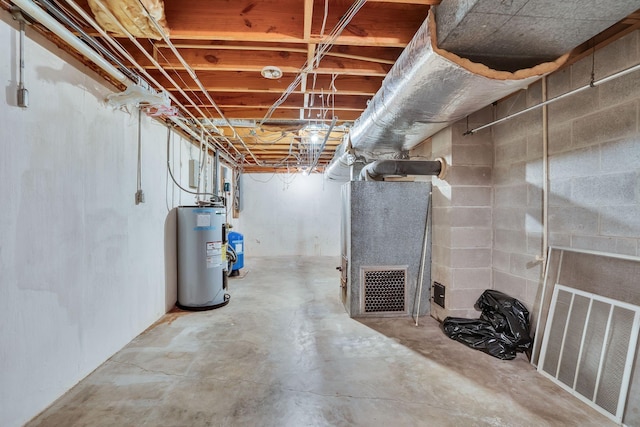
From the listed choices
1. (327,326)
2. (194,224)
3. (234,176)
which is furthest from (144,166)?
(234,176)

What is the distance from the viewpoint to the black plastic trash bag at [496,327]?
7.29 feet

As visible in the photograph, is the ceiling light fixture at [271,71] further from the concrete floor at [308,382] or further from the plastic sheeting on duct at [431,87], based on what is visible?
the concrete floor at [308,382]

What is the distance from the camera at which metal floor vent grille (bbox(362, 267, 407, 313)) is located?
3.11 metres

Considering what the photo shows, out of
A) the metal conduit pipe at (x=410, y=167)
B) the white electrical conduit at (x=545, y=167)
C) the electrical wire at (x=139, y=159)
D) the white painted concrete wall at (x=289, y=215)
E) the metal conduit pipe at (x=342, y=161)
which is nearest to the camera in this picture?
the white electrical conduit at (x=545, y=167)

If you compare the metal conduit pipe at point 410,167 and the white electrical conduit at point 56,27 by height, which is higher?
the white electrical conduit at point 56,27

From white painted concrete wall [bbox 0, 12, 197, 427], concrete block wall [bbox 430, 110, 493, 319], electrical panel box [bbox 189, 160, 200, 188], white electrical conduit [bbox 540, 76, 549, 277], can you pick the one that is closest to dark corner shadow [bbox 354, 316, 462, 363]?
concrete block wall [bbox 430, 110, 493, 319]

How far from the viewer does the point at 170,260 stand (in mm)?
3281

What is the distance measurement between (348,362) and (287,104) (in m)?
2.51

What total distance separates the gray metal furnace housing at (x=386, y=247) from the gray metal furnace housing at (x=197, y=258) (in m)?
1.59

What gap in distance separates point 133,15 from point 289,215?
576 centimetres

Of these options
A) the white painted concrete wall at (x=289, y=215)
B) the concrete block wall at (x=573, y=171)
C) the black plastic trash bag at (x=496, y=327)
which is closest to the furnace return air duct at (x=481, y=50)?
the concrete block wall at (x=573, y=171)

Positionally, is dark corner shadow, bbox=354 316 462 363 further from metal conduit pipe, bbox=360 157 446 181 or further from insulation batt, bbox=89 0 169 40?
insulation batt, bbox=89 0 169 40

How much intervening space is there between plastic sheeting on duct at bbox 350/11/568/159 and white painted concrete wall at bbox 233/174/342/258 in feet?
15.3

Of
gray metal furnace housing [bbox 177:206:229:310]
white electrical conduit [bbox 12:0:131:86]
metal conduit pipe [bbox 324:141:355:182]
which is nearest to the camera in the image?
white electrical conduit [bbox 12:0:131:86]
